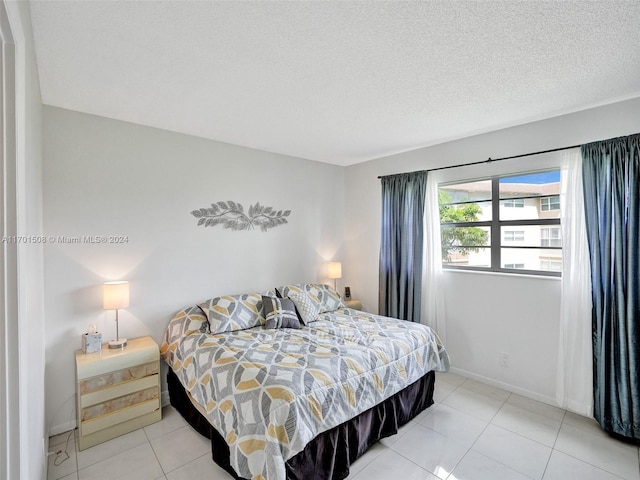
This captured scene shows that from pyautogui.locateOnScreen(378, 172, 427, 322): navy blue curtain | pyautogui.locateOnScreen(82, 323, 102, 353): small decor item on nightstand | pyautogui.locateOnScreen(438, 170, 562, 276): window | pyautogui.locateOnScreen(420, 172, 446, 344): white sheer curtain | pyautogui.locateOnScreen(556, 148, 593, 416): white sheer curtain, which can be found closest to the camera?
pyautogui.locateOnScreen(82, 323, 102, 353): small decor item on nightstand

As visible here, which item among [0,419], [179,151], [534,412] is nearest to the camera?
[0,419]

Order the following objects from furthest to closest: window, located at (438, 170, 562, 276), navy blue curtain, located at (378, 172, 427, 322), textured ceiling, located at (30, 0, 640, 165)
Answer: navy blue curtain, located at (378, 172, 427, 322) → window, located at (438, 170, 562, 276) → textured ceiling, located at (30, 0, 640, 165)

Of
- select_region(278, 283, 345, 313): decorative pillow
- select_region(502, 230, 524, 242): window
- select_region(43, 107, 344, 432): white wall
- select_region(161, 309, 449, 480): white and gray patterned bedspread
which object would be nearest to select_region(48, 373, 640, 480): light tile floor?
select_region(161, 309, 449, 480): white and gray patterned bedspread

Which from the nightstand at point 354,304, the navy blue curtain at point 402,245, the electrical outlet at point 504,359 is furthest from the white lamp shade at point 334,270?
the electrical outlet at point 504,359

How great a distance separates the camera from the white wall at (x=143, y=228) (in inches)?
98.3

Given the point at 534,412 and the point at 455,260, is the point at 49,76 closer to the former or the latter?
the point at 455,260

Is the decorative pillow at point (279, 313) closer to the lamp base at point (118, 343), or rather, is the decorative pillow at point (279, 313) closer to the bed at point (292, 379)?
the bed at point (292, 379)

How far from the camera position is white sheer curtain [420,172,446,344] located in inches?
139

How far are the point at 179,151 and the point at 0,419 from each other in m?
2.69

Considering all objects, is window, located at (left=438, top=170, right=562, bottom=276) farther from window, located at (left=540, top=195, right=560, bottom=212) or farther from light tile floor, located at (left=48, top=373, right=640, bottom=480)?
light tile floor, located at (left=48, top=373, right=640, bottom=480)

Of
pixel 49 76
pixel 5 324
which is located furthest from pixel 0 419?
pixel 49 76

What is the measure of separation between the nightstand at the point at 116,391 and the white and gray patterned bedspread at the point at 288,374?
25cm

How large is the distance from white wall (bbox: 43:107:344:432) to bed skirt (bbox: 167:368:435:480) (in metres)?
0.83

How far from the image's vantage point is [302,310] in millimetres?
3309
